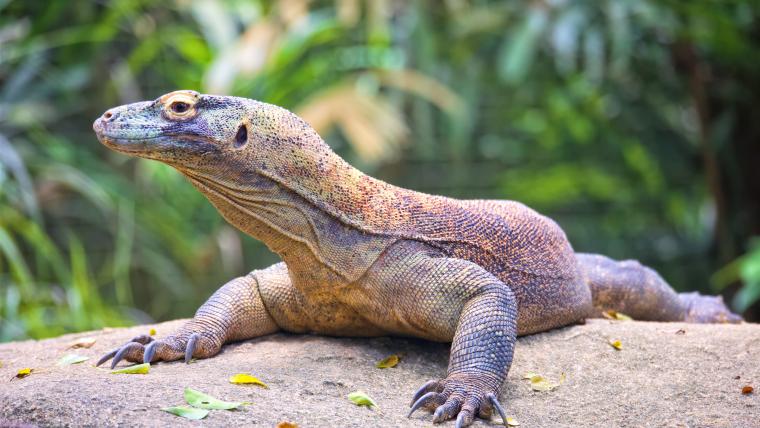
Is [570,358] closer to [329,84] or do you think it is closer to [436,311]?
[436,311]

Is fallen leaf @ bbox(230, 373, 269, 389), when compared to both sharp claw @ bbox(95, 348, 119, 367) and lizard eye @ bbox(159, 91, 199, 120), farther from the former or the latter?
lizard eye @ bbox(159, 91, 199, 120)

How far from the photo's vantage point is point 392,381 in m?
3.73

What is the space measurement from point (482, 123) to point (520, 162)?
A: 688mm

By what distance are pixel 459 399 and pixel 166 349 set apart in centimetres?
134

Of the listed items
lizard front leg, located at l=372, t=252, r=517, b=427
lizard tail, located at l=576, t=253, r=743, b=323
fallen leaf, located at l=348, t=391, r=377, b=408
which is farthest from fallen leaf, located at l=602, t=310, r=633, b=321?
fallen leaf, located at l=348, t=391, r=377, b=408

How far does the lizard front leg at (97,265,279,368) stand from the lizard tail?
5.83 feet

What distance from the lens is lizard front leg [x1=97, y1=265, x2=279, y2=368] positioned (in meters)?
3.85

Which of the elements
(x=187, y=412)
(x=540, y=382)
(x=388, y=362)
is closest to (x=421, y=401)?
(x=388, y=362)

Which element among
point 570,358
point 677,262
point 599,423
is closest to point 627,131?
point 677,262

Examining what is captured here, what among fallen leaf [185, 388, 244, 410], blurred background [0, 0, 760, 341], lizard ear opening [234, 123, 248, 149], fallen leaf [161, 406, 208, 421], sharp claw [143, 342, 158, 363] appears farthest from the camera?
blurred background [0, 0, 760, 341]

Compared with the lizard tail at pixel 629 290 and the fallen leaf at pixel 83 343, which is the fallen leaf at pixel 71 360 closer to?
the fallen leaf at pixel 83 343

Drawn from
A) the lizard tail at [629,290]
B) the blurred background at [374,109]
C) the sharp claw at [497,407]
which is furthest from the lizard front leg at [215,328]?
the blurred background at [374,109]

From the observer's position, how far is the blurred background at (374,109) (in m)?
7.77

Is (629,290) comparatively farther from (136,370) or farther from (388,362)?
(136,370)
